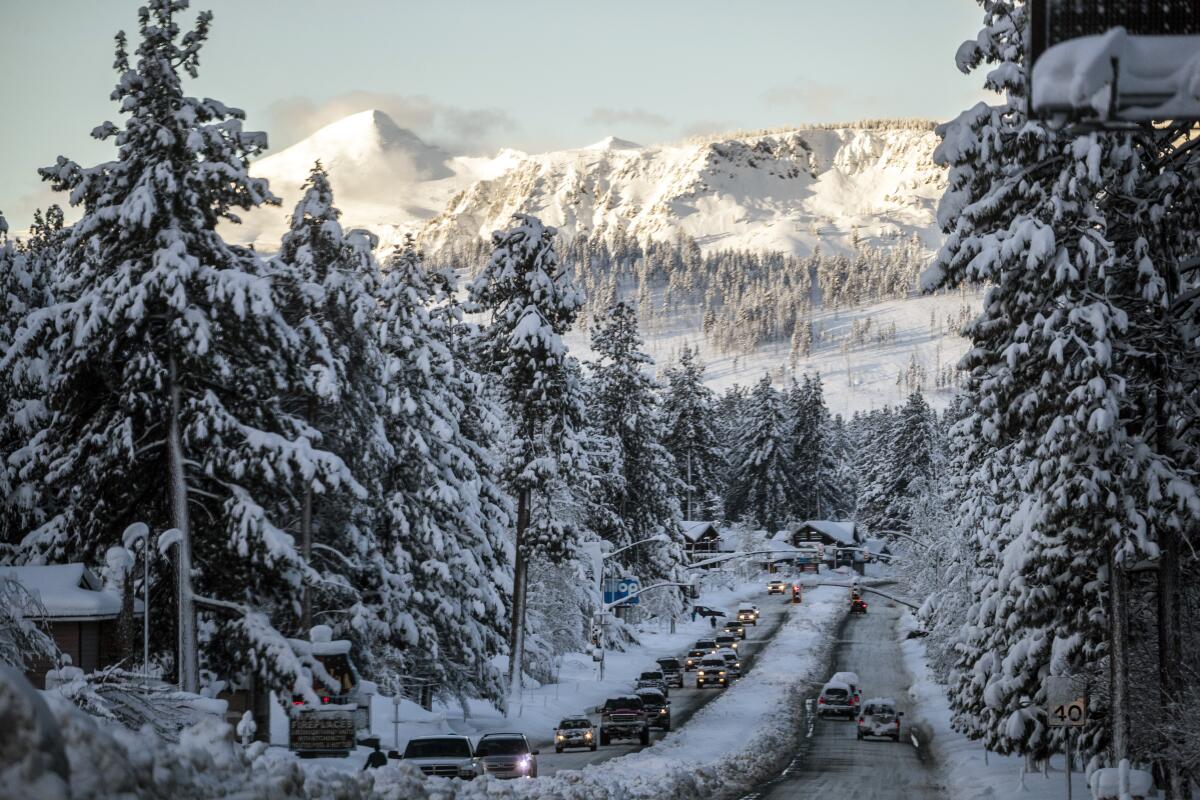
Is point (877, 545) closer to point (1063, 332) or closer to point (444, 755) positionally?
point (444, 755)

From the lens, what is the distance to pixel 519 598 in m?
52.6

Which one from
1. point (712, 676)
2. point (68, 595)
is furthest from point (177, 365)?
point (712, 676)

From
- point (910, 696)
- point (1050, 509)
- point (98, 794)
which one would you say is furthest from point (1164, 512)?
point (910, 696)

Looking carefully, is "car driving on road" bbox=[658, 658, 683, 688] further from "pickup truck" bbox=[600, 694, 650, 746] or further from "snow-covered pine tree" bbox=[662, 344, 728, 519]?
"snow-covered pine tree" bbox=[662, 344, 728, 519]

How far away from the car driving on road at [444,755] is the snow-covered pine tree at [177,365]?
473 cm

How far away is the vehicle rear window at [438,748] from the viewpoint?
3228 centimetres

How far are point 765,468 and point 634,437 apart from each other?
7752cm

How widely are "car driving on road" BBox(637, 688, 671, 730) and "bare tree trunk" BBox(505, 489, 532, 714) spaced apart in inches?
197

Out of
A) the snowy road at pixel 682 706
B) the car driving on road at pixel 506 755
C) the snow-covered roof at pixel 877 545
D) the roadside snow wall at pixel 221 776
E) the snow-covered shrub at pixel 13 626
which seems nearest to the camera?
the roadside snow wall at pixel 221 776

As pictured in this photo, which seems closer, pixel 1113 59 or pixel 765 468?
pixel 1113 59

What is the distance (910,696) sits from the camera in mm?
66812

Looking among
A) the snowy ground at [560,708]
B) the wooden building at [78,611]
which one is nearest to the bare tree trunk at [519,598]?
the snowy ground at [560,708]

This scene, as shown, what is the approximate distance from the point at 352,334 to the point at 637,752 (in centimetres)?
1539

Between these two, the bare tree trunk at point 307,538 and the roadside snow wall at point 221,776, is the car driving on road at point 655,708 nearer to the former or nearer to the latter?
the roadside snow wall at point 221,776
